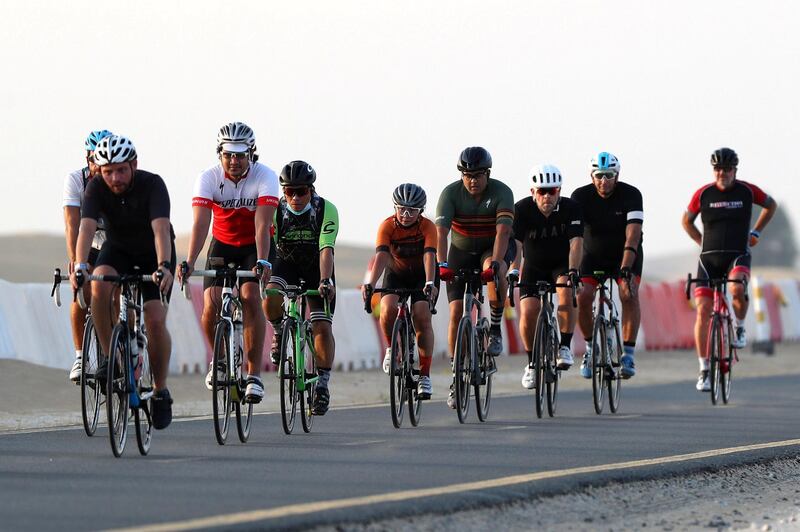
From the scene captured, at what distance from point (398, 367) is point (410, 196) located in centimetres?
146

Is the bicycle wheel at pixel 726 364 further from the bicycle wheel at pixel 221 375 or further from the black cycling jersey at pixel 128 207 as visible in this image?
the black cycling jersey at pixel 128 207

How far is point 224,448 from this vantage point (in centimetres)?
1199

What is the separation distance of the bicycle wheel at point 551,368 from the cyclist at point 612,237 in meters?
0.91

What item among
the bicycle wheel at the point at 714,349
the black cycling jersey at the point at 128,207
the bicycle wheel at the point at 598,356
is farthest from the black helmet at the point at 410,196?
the bicycle wheel at the point at 714,349

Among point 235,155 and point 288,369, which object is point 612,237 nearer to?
point 288,369

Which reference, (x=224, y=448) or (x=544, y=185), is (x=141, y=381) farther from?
(x=544, y=185)

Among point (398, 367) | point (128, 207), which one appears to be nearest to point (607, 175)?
point (398, 367)

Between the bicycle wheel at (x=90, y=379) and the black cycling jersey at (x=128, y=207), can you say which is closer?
the black cycling jersey at (x=128, y=207)

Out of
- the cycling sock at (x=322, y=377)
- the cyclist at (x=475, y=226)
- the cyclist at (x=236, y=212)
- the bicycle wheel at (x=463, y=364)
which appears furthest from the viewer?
the cyclist at (x=475, y=226)

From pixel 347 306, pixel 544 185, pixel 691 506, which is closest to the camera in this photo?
pixel 691 506

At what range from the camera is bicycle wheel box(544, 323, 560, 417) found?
15.2m

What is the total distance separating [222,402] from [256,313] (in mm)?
717

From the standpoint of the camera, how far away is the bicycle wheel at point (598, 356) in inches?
622

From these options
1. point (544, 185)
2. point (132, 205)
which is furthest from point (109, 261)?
point (544, 185)
